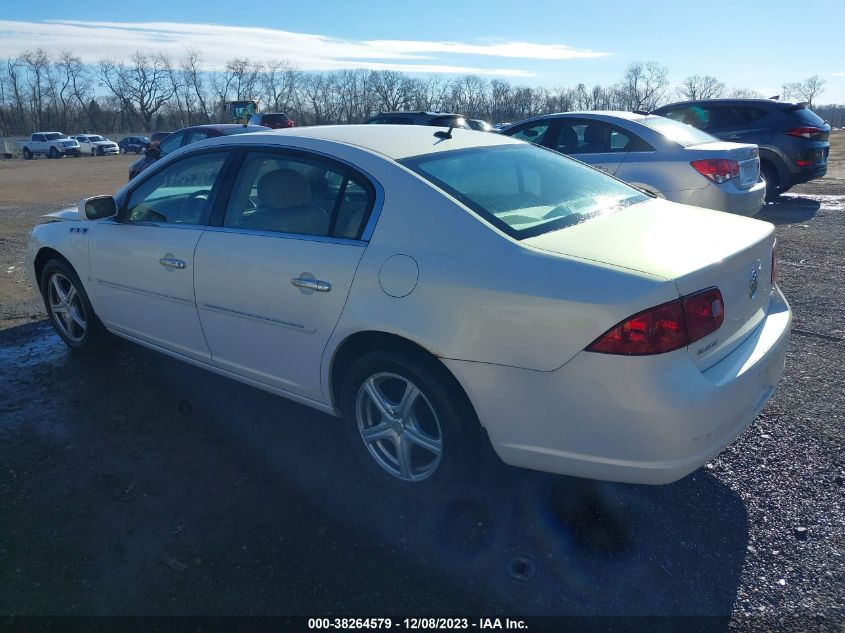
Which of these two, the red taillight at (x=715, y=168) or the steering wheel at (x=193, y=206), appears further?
the red taillight at (x=715, y=168)

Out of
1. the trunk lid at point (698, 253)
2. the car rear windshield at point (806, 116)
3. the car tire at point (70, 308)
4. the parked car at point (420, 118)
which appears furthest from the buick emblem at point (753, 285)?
the parked car at point (420, 118)

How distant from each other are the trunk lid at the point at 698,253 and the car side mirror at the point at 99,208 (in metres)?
2.94

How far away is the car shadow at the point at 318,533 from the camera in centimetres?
248

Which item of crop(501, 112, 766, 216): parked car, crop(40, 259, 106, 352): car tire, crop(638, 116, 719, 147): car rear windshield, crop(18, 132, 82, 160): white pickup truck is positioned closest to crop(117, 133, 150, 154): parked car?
crop(18, 132, 82, 160): white pickup truck

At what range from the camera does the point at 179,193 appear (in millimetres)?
4148

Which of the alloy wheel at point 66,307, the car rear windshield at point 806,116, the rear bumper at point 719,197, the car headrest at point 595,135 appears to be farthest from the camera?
the car rear windshield at point 806,116

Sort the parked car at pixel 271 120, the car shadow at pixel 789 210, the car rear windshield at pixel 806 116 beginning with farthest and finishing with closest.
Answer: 1. the parked car at pixel 271 120
2. the car rear windshield at pixel 806 116
3. the car shadow at pixel 789 210

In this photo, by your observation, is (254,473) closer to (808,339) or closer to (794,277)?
(808,339)

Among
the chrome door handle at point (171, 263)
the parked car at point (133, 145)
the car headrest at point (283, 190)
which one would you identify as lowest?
the parked car at point (133, 145)

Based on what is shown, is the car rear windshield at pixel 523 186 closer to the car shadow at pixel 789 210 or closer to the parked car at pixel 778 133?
the car shadow at pixel 789 210

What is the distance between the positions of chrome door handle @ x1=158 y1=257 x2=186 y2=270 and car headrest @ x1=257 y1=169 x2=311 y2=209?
0.61 metres

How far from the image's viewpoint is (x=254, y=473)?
11.0 feet

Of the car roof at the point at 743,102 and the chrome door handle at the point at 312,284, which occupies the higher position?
the car roof at the point at 743,102

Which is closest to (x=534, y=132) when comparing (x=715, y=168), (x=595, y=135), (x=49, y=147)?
(x=595, y=135)
